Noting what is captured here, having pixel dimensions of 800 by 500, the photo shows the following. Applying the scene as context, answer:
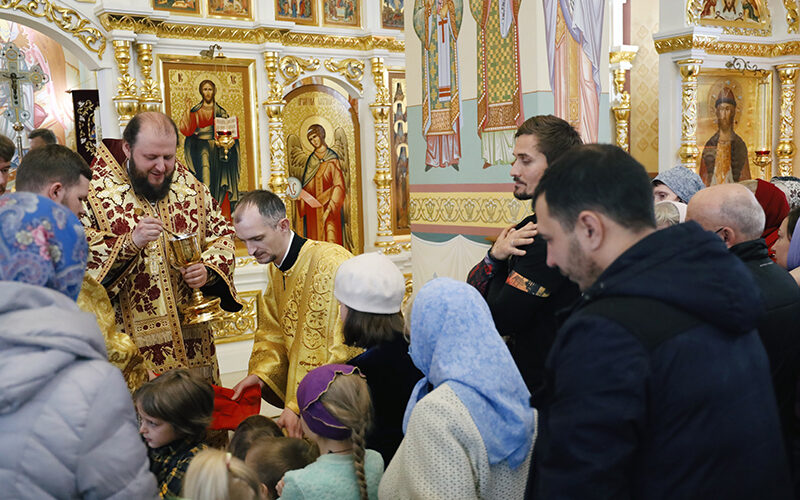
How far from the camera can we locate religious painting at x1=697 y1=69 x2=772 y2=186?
31.3 ft

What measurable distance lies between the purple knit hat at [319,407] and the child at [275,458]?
0.34 meters

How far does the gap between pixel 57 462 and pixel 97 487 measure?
0.10 meters

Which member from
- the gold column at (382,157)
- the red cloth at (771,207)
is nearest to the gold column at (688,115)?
the gold column at (382,157)

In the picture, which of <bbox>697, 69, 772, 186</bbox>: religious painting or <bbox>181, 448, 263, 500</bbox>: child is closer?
<bbox>181, 448, 263, 500</bbox>: child

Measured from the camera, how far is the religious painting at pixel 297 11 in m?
8.53

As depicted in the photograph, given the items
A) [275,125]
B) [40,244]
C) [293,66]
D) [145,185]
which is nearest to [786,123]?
[293,66]

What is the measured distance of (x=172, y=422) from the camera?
8.77ft

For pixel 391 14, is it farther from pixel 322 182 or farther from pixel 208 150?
pixel 208 150

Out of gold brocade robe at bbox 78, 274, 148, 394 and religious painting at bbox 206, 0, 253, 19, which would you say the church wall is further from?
religious painting at bbox 206, 0, 253, 19

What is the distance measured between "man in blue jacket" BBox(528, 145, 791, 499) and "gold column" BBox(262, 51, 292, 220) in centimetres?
709

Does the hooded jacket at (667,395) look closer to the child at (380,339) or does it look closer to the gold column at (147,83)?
the child at (380,339)

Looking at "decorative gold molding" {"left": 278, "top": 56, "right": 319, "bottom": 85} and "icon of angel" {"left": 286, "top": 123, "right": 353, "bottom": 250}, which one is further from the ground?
"decorative gold molding" {"left": 278, "top": 56, "right": 319, "bottom": 85}

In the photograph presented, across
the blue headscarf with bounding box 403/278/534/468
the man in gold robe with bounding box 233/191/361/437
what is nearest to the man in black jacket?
the blue headscarf with bounding box 403/278/534/468

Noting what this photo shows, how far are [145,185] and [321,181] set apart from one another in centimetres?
535
